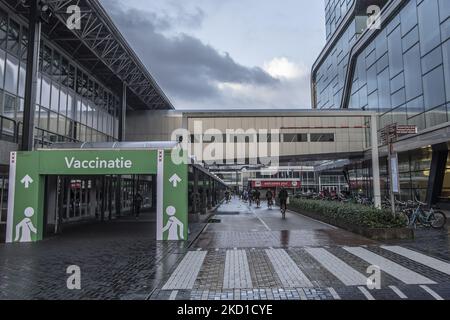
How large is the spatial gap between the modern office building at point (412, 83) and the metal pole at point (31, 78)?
17.6 meters

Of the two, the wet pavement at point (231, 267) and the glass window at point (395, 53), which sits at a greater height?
the glass window at point (395, 53)

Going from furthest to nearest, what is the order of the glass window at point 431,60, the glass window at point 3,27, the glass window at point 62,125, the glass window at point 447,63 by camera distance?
the glass window at point 431,60 < the glass window at point 447,63 < the glass window at point 62,125 < the glass window at point 3,27

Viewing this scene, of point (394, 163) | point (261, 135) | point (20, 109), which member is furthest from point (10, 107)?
point (261, 135)

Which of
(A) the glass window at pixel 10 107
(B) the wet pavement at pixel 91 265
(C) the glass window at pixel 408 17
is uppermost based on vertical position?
(C) the glass window at pixel 408 17

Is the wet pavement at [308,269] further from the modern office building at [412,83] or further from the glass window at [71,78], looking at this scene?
the glass window at [71,78]

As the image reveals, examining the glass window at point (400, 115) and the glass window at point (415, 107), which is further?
the glass window at point (400, 115)

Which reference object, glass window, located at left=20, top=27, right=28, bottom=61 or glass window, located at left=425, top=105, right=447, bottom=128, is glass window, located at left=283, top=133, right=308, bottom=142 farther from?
glass window, located at left=20, top=27, right=28, bottom=61

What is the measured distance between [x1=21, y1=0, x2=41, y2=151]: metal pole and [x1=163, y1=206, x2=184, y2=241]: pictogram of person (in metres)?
6.07

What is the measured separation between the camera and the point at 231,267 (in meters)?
8.75

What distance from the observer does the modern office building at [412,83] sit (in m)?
21.6

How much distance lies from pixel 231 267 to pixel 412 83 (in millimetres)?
20492

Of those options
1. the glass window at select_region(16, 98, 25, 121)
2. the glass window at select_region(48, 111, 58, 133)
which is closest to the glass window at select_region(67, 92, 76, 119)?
A: the glass window at select_region(48, 111, 58, 133)

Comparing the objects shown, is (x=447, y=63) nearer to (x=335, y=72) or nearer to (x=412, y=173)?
(x=412, y=173)

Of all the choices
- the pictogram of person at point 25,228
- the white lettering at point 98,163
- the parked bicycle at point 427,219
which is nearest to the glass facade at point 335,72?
the parked bicycle at point 427,219
